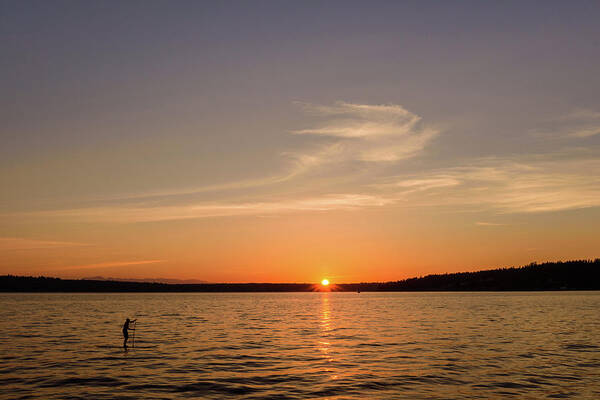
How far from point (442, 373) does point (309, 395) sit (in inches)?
470

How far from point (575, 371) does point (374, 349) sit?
60.0 ft

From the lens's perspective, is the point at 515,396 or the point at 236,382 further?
the point at 236,382

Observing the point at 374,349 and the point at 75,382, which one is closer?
the point at 75,382

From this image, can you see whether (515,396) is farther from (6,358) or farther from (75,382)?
(6,358)

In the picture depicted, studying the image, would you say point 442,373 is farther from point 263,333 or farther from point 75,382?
point 263,333

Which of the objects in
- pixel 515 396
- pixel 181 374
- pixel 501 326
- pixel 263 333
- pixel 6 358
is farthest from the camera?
pixel 501 326

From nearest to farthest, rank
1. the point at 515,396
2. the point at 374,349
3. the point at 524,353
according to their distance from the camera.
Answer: the point at 515,396
the point at 524,353
the point at 374,349

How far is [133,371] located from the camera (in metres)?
37.8

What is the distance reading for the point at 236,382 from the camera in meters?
33.8

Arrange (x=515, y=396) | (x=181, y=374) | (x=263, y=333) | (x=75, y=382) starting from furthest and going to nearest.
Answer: (x=263, y=333), (x=181, y=374), (x=75, y=382), (x=515, y=396)

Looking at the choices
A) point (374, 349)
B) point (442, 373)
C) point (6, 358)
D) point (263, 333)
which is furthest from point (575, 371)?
point (6, 358)

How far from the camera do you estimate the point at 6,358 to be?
144 ft

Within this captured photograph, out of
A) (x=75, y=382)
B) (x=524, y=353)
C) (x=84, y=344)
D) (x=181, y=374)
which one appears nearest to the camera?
(x=75, y=382)

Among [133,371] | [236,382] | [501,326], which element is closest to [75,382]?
[133,371]
